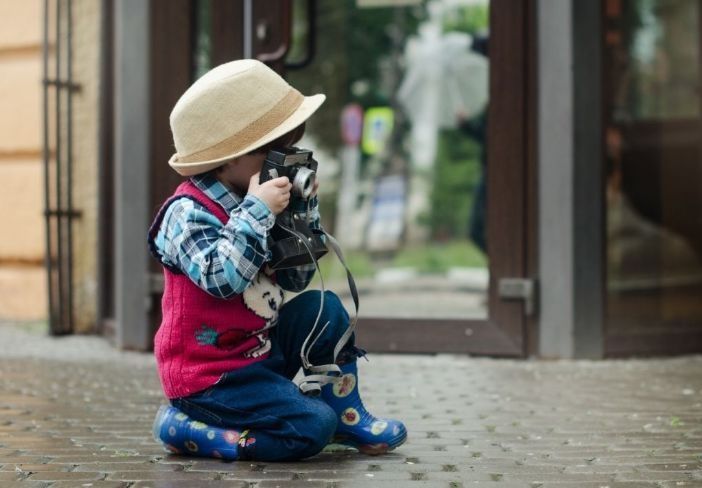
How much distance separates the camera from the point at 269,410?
347 cm

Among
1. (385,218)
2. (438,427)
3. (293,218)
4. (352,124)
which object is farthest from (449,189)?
(293,218)

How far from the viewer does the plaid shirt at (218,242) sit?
10.9 ft

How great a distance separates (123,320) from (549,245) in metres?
2.38

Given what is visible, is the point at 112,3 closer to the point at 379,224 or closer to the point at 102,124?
the point at 102,124

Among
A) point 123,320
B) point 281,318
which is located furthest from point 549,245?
point 281,318

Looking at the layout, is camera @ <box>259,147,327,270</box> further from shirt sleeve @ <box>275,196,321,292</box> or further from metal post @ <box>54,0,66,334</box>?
metal post @ <box>54,0,66,334</box>

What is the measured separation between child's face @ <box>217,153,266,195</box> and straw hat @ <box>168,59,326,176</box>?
0.21ft

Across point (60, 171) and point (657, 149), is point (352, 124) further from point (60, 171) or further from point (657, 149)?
point (60, 171)

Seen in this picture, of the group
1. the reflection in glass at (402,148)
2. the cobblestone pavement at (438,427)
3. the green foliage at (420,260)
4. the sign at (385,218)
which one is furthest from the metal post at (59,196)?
the sign at (385,218)

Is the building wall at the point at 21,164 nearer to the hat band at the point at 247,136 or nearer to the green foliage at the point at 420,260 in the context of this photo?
the green foliage at the point at 420,260

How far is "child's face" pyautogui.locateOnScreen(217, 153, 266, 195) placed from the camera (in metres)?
3.54

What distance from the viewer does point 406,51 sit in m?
14.8

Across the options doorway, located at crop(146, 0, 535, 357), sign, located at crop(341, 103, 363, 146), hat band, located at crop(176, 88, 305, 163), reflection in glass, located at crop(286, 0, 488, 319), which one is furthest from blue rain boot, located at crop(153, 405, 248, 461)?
sign, located at crop(341, 103, 363, 146)

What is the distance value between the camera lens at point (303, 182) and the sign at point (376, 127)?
40.8 feet
